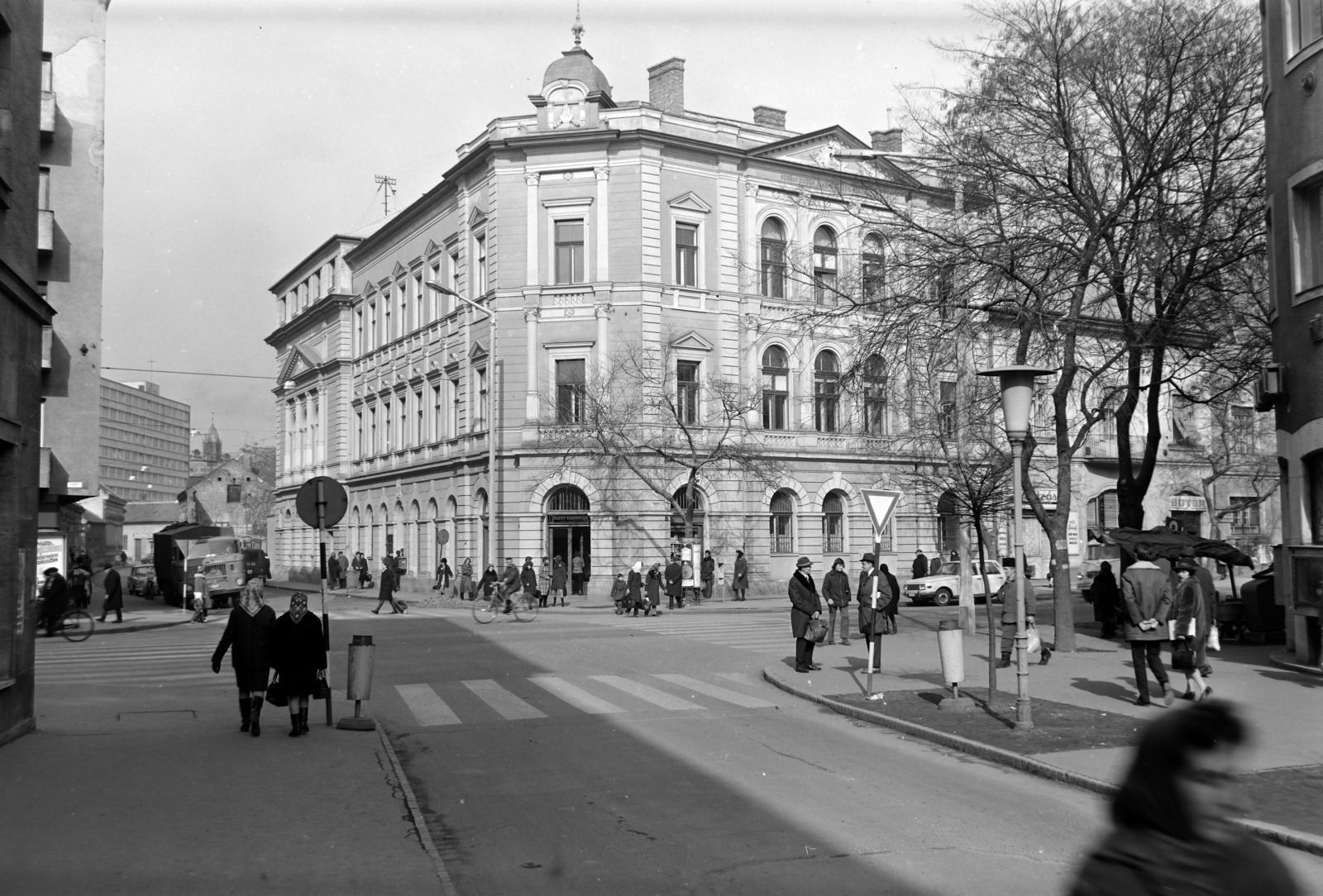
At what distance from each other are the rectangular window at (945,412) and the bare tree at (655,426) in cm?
1180

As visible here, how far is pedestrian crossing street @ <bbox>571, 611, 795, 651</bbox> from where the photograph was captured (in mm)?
23641

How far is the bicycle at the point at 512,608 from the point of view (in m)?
30.7

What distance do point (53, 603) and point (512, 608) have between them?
10.9 m

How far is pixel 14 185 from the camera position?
38.0ft

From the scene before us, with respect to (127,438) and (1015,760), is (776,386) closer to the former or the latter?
(1015,760)

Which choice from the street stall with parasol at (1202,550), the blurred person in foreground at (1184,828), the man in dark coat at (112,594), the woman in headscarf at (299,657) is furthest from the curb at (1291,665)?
the man in dark coat at (112,594)

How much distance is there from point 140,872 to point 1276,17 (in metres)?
17.7

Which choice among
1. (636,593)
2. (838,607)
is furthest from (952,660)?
(636,593)

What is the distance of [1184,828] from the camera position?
10.3 ft

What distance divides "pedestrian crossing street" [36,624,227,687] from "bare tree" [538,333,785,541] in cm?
1475

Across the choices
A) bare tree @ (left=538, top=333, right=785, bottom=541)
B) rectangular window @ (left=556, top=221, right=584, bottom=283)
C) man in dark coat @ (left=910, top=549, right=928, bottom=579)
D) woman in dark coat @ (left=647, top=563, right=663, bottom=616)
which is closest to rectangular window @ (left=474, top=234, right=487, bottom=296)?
rectangular window @ (left=556, top=221, right=584, bottom=283)

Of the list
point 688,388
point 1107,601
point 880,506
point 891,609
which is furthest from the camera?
point 688,388

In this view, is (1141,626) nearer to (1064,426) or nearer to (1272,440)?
(1064,426)

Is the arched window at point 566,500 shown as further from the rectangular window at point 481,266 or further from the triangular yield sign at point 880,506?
the triangular yield sign at point 880,506
